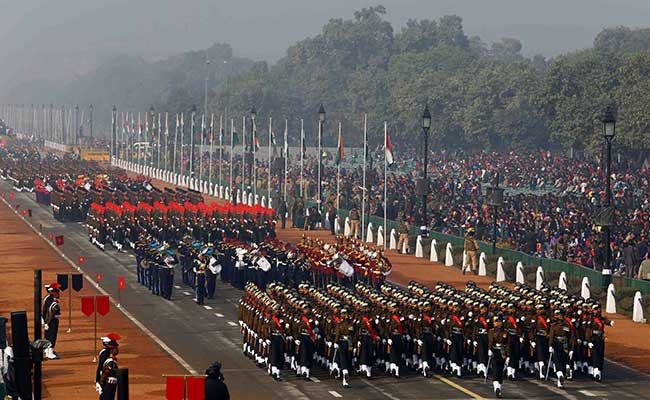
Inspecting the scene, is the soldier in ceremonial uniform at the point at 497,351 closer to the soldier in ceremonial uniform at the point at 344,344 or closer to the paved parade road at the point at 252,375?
the paved parade road at the point at 252,375

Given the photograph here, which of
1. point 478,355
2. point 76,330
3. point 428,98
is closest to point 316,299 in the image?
point 478,355

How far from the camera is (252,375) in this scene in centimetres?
3281

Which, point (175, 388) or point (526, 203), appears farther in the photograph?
point (526, 203)

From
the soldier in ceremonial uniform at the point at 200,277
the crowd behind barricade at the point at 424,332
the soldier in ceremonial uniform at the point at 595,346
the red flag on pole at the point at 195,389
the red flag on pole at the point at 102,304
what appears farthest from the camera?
the soldier in ceremonial uniform at the point at 200,277

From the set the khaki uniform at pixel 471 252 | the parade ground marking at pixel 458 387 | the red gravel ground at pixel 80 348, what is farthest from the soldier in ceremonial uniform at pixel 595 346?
the khaki uniform at pixel 471 252

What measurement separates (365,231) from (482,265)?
13.7 meters

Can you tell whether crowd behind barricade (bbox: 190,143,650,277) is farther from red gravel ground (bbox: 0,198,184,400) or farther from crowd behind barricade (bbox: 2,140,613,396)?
red gravel ground (bbox: 0,198,184,400)

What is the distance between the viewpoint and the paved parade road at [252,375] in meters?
30.9

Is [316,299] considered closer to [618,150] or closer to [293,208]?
[293,208]

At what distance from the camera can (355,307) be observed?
3350cm


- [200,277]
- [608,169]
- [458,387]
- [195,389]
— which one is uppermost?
[608,169]

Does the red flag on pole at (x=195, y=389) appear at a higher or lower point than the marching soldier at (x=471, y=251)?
higher

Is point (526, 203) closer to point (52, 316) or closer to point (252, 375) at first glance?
point (52, 316)

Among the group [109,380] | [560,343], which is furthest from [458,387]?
[109,380]
